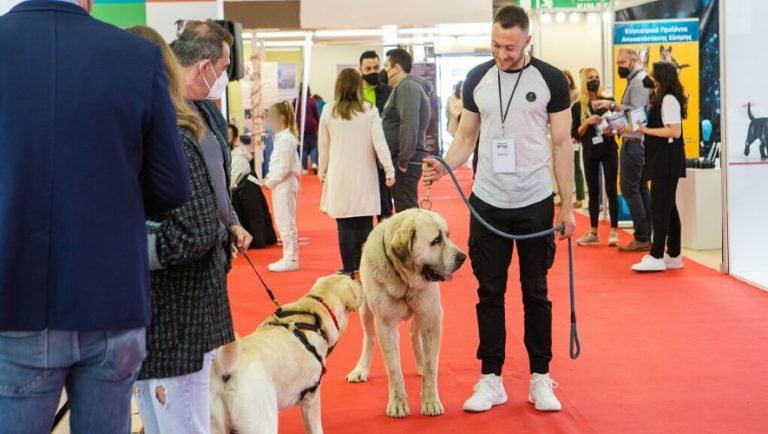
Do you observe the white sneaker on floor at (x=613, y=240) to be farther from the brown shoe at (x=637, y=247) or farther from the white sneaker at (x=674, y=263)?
the white sneaker at (x=674, y=263)

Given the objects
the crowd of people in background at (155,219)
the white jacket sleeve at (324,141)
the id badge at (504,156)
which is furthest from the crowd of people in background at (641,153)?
the id badge at (504,156)

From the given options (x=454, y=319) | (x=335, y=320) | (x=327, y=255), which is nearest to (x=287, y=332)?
(x=335, y=320)

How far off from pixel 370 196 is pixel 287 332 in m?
3.72

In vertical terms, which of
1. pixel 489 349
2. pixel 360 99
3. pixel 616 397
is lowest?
pixel 616 397

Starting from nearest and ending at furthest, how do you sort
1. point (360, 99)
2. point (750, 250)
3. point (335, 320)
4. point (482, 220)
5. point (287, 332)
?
point (287, 332), point (335, 320), point (482, 220), point (360, 99), point (750, 250)

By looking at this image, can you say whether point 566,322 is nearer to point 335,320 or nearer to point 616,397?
point 616,397

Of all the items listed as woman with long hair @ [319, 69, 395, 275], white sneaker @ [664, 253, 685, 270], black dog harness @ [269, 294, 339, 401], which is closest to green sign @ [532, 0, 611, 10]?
white sneaker @ [664, 253, 685, 270]

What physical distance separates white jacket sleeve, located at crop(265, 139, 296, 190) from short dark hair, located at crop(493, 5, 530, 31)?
4498 mm

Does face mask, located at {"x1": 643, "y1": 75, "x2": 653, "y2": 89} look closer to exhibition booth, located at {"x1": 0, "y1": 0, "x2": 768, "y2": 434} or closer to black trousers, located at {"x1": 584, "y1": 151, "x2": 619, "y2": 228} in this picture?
exhibition booth, located at {"x1": 0, "y1": 0, "x2": 768, "y2": 434}

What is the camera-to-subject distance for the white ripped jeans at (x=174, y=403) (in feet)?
7.59

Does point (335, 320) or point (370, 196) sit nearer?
point (335, 320)

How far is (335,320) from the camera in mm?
3336

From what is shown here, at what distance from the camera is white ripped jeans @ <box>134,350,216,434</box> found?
2.31 meters

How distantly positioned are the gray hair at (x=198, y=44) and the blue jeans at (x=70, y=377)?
1.02 meters
